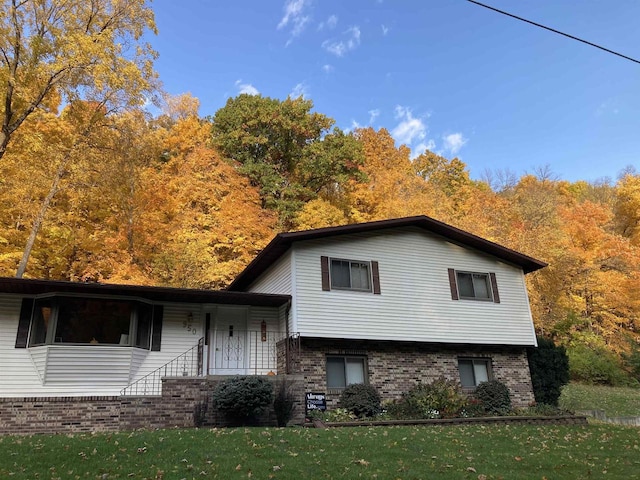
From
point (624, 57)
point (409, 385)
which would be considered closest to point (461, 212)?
point (409, 385)

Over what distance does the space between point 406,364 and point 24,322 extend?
33.3 ft

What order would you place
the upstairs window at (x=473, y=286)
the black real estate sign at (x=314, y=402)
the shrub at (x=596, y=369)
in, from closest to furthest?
1. the black real estate sign at (x=314, y=402)
2. the upstairs window at (x=473, y=286)
3. the shrub at (x=596, y=369)

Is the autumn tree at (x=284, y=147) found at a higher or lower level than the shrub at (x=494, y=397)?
higher

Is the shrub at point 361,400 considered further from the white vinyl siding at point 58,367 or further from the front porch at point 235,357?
the white vinyl siding at point 58,367

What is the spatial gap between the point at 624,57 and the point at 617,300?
21.4 meters

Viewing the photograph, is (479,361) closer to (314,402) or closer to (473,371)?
(473,371)

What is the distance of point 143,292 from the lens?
1287 cm

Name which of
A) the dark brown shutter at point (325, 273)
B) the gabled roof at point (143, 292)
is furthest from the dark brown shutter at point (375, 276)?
the gabled roof at point (143, 292)

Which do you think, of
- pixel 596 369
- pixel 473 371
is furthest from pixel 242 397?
pixel 596 369

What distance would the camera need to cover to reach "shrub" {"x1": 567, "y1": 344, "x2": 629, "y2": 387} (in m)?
23.7

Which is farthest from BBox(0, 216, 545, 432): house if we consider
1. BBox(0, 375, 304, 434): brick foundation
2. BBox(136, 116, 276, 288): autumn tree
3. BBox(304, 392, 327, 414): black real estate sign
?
BBox(136, 116, 276, 288): autumn tree

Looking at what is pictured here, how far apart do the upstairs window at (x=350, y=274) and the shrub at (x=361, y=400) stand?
278 centimetres

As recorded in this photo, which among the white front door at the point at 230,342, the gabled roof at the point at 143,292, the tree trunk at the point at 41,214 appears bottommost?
the white front door at the point at 230,342

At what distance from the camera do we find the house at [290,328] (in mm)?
11711
